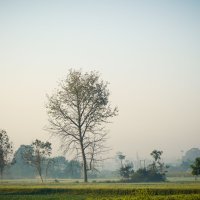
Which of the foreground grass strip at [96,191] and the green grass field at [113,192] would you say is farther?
the foreground grass strip at [96,191]

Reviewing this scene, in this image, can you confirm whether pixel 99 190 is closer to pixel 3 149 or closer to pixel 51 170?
pixel 3 149

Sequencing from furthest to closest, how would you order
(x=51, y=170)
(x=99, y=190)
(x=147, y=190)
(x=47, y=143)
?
(x=51, y=170)
(x=47, y=143)
(x=99, y=190)
(x=147, y=190)

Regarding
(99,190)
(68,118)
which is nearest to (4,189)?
(99,190)

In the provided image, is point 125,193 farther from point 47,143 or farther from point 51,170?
point 51,170

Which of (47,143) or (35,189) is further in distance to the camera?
(47,143)

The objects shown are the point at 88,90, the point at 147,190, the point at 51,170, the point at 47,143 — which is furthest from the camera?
the point at 51,170

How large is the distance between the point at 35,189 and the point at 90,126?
20552 mm

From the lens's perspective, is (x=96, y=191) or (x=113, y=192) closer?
(x=113, y=192)

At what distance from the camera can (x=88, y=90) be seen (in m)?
53.6

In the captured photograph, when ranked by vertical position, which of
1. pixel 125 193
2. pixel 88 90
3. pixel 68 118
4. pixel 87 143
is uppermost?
pixel 88 90

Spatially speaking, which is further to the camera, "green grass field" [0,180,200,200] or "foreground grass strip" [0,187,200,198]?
"foreground grass strip" [0,187,200,198]

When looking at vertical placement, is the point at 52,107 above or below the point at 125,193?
above

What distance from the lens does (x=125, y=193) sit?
1177 inches

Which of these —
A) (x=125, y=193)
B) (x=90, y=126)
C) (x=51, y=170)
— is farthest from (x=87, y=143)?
(x=51, y=170)
